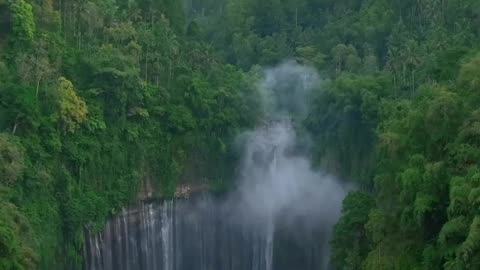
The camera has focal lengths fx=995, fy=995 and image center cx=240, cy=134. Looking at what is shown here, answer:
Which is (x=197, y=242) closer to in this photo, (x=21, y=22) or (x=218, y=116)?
(x=218, y=116)

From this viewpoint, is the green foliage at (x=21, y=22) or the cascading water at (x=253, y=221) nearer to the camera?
the green foliage at (x=21, y=22)

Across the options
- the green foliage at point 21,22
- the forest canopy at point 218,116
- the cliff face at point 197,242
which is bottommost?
the cliff face at point 197,242

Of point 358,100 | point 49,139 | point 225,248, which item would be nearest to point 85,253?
point 49,139

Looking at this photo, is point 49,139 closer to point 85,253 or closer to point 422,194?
point 85,253

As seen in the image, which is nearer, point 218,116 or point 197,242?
point 197,242

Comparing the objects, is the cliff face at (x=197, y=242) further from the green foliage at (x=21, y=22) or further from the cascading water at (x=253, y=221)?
the green foliage at (x=21, y=22)

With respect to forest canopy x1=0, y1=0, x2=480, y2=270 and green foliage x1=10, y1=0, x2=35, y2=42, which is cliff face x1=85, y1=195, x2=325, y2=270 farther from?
green foliage x1=10, y1=0, x2=35, y2=42

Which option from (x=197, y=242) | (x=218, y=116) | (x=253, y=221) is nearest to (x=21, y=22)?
(x=218, y=116)

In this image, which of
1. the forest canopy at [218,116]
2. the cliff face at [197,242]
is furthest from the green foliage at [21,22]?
the cliff face at [197,242]

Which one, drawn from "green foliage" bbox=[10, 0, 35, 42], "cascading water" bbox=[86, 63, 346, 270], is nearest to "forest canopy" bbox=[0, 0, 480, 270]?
"green foliage" bbox=[10, 0, 35, 42]
